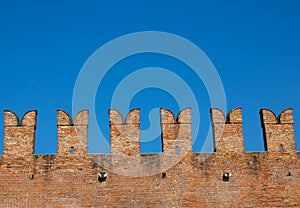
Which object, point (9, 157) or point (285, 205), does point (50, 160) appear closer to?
point (9, 157)

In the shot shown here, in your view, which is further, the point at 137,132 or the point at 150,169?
the point at 137,132

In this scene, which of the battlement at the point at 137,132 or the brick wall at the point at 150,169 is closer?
the brick wall at the point at 150,169

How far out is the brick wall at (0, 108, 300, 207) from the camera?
16281 millimetres

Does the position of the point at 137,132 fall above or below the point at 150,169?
above

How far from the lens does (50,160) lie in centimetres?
1666

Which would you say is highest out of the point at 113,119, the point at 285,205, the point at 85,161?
the point at 113,119

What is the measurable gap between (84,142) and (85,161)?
50 centimetres

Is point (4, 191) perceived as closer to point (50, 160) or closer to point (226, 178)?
point (50, 160)

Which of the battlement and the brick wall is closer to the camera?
the brick wall

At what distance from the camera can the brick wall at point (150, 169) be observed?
641 inches

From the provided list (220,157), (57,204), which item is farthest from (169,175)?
(57,204)

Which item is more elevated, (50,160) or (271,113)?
(271,113)

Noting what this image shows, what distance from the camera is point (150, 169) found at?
16.7 m

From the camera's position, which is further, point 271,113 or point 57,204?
point 271,113
